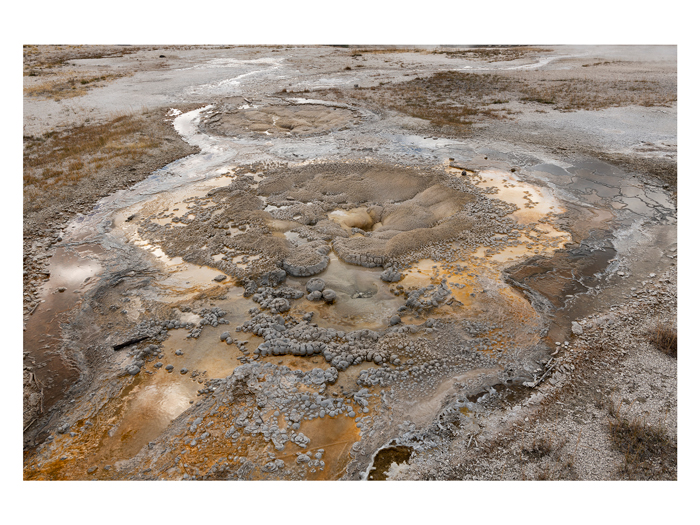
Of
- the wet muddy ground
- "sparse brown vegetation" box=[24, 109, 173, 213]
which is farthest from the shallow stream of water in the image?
"sparse brown vegetation" box=[24, 109, 173, 213]

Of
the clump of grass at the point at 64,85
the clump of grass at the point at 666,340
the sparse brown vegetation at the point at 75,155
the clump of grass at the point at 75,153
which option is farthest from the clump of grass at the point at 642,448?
the clump of grass at the point at 64,85

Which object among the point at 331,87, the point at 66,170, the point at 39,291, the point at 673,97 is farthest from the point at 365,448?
the point at 673,97

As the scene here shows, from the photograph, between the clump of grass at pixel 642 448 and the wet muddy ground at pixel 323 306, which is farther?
the wet muddy ground at pixel 323 306

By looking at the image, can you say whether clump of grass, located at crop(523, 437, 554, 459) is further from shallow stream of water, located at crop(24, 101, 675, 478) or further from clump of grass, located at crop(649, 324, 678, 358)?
clump of grass, located at crop(649, 324, 678, 358)

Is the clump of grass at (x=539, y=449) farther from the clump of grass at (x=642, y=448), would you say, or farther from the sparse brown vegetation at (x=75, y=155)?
the sparse brown vegetation at (x=75, y=155)

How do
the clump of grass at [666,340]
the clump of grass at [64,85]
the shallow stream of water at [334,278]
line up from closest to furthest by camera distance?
the shallow stream of water at [334,278]
the clump of grass at [666,340]
the clump of grass at [64,85]

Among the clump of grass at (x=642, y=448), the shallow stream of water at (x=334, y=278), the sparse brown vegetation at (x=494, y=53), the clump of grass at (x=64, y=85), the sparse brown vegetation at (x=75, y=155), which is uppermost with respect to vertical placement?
the sparse brown vegetation at (x=494, y=53)

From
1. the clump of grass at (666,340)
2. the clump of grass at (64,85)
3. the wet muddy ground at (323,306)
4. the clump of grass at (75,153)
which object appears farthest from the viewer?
the clump of grass at (64,85)
